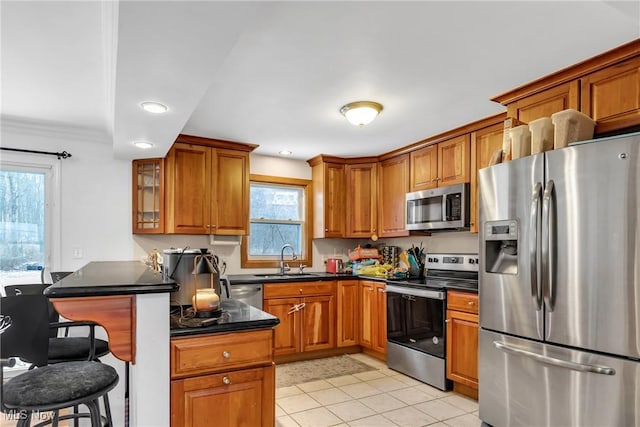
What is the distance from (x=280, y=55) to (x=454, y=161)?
224 centimetres

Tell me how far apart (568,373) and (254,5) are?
2.32 meters

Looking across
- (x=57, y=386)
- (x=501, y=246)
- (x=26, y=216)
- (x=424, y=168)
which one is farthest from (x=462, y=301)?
(x=26, y=216)

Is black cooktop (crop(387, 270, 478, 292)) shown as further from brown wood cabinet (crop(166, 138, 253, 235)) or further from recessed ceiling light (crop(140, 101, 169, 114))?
recessed ceiling light (crop(140, 101, 169, 114))

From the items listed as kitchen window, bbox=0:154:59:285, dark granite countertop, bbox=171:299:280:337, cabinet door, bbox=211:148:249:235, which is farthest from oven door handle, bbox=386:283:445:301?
kitchen window, bbox=0:154:59:285

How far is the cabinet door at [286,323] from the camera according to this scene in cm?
409

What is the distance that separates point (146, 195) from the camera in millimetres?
4047

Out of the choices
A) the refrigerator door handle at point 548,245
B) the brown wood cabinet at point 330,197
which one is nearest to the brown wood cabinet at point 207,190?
the brown wood cabinet at point 330,197

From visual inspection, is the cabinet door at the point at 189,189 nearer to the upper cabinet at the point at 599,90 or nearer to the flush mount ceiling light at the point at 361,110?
the flush mount ceiling light at the point at 361,110

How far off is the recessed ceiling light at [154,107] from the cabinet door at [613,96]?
2.59 meters

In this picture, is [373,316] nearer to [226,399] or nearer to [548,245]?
[548,245]

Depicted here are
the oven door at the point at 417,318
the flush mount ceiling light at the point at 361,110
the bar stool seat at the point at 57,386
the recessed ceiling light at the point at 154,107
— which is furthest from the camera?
the oven door at the point at 417,318

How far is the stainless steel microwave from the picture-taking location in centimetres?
363

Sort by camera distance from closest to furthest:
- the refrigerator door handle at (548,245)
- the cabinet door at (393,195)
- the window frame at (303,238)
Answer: the refrigerator door handle at (548,245), the cabinet door at (393,195), the window frame at (303,238)

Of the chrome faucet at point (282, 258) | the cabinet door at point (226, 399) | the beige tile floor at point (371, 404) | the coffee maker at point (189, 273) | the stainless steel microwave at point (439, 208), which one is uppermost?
the stainless steel microwave at point (439, 208)
